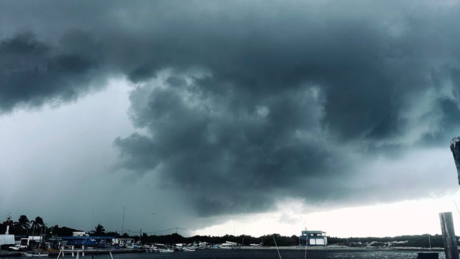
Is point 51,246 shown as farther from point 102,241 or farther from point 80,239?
point 80,239

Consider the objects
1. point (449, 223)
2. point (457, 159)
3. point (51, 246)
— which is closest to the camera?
point (457, 159)

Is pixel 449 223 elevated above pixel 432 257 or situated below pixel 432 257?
above

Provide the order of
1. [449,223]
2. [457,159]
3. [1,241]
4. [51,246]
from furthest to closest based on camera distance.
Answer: [51,246] < [1,241] < [449,223] < [457,159]

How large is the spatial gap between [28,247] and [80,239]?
127ft

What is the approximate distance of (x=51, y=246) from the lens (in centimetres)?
18788

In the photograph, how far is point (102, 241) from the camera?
191 metres

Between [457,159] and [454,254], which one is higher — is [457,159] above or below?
above

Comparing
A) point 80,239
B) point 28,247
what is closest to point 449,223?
point 80,239

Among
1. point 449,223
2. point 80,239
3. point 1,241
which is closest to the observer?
point 449,223

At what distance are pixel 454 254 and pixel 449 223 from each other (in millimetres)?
1529

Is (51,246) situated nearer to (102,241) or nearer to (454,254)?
(102,241)

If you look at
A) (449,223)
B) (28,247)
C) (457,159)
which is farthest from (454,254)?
(28,247)

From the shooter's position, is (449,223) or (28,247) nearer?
(449,223)

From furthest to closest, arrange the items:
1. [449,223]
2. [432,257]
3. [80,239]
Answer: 1. [80,239]
2. [432,257]
3. [449,223]
